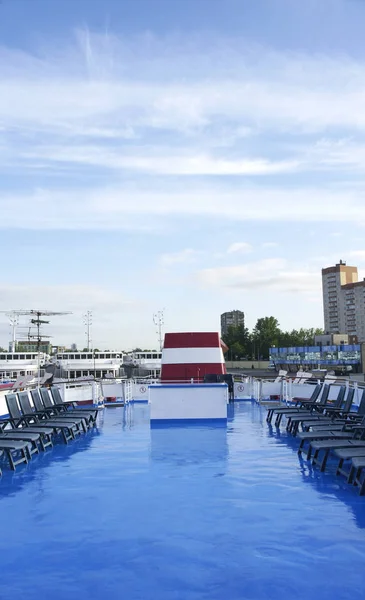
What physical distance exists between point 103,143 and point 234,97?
3.61 m

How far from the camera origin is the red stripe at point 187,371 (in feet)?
56.8

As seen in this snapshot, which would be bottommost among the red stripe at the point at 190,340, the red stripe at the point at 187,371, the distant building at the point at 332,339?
the red stripe at the point at 187,371

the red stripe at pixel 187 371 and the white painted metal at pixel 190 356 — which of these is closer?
the red stripe at pixel 187 371

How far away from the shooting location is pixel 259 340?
113 meters

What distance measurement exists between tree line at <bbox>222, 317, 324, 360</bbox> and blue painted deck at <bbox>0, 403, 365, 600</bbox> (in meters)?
102

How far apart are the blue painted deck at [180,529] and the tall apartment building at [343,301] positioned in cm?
13668

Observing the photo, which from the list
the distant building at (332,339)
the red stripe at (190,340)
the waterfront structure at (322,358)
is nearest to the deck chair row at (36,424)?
the red stripe at (190,340)

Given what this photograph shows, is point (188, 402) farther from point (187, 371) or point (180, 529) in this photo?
point (180, 529)

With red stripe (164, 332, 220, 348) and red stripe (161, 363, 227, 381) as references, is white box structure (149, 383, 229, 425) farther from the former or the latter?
red stripe (164, 332, 220, 348)

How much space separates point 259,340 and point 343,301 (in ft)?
148

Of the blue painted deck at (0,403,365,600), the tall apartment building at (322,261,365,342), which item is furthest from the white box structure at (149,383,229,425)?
the tall apartment building at (322,261,365,342)

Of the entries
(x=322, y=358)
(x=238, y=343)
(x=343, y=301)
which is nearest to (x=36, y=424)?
(x=322, y=358)

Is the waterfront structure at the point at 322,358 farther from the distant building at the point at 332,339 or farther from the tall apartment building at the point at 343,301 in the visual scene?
the tall apartment building at the point at 343,301

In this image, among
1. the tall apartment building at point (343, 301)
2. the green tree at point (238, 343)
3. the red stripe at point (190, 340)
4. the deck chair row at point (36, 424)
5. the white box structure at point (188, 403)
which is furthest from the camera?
the tall apartment building at point (343, 301)
